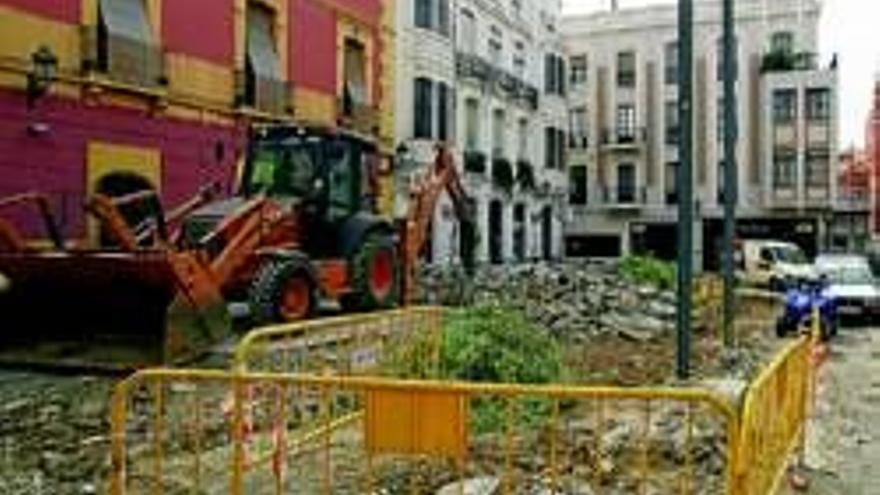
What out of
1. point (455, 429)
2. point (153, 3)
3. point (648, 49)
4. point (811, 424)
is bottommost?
point (811, 424)

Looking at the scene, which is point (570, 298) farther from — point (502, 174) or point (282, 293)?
point (502, 174)

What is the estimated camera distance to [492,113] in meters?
43.9

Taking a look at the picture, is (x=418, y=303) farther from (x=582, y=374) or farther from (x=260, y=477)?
(x=260, y=477)

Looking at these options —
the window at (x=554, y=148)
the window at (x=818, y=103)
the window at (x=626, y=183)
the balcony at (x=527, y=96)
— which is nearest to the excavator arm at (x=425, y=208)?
the balcony at (x=527, y=96)

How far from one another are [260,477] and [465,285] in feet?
48.5

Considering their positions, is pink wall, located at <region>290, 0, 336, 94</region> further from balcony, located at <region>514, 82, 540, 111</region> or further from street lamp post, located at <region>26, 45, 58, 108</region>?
balcony, located at <region>514, 82, 540, 111</region>

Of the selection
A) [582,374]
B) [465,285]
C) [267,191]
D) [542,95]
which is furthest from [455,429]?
[542,95]

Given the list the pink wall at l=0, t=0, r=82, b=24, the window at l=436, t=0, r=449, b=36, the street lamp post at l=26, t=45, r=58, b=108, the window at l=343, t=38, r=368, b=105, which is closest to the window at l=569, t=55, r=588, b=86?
the window at l=436, t=0, r=449, b=36

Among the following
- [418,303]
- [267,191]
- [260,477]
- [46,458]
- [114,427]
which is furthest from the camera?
[418,303]

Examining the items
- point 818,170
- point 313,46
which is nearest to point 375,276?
point 313,46

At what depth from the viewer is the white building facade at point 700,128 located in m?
57.7

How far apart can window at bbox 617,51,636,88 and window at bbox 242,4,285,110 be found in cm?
3775

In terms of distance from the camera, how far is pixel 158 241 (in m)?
15.5

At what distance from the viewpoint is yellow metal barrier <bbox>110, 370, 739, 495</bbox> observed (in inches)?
253
